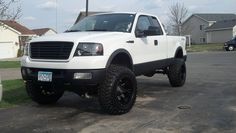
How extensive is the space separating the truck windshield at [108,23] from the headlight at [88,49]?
52.2 inches

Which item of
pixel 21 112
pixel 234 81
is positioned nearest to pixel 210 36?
pixel 234 81

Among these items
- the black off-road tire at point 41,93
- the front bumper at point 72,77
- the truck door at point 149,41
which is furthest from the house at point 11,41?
the front bumper at point 72,77

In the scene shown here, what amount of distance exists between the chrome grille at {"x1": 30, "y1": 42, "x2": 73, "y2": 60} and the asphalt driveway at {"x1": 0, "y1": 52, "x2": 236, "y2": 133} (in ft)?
3.57

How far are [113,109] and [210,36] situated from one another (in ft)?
262

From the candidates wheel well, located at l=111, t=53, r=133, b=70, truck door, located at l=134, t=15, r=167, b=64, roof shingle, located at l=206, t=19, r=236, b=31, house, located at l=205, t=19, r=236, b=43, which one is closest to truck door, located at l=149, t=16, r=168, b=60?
→ truck door, located at l=134, t=15, r=167, b=64

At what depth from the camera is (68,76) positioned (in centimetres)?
759

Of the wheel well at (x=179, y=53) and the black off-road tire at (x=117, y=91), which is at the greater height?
the wheel well at (x=179, y=53)

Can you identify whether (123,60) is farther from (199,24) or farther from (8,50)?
(199,24)

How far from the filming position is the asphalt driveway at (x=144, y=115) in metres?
6.91

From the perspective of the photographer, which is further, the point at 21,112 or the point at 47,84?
the point at 21,112

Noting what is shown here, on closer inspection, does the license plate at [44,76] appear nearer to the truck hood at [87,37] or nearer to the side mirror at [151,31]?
the truck hood at [87,37]

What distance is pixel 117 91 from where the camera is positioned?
7988 millimetres

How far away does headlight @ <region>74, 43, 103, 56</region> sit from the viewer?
7.62 meters

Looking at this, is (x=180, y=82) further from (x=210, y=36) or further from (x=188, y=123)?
(x=210, y=36)
